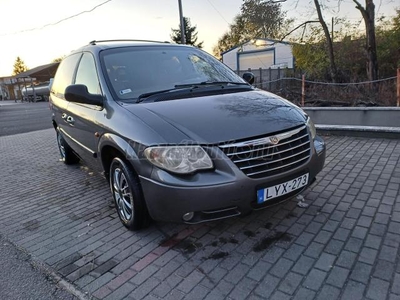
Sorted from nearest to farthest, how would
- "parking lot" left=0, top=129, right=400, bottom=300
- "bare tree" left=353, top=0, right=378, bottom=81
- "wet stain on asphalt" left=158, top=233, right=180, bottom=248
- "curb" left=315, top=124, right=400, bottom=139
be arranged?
"parking lot" left=0, top=129, right=400, bottom=300, "wet stain on asphalt" left=158, top=233, right=180, bottom=248, "curb" left=315, top=124, right=400, bottom=139, "bare tree" left=353, top=0, right=378, bottom=81

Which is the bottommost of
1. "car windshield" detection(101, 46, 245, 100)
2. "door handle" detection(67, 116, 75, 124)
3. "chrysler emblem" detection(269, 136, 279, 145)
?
"chrysler emblem" detection(269, 136, 279, 145)

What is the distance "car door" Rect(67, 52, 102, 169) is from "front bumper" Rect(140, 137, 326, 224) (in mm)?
1244

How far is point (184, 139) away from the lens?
88.4 inches

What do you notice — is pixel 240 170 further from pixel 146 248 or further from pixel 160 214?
pixel 146 248

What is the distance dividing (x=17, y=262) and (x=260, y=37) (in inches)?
626

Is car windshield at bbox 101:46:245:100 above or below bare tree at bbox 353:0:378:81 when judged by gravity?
below

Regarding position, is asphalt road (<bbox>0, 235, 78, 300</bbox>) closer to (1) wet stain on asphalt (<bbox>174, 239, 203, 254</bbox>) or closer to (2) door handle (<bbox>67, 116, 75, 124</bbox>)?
(1) wet stain on asphalt (<bbox>174, 239, 203, 254</bbox>)

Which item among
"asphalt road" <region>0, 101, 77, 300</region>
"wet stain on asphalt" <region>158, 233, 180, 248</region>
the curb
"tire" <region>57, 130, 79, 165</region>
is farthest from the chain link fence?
"asphalt road" <region>0, 101, 77, 300</region>

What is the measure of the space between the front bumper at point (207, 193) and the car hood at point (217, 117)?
0.27 m

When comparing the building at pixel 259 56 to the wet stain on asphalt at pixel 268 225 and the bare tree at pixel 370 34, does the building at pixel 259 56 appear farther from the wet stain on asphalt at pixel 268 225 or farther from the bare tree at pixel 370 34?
the wet stain on asphalt at pixel 268 225

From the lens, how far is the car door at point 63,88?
429 cm

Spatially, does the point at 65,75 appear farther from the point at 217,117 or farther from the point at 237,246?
the point at 237,246

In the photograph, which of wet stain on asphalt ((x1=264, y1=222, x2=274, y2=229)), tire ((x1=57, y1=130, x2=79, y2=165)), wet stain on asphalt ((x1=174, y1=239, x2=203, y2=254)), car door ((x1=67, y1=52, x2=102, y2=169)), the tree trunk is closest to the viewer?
wet stain on asphalt ((x1=174, y1=239, x2=203, y2=254))

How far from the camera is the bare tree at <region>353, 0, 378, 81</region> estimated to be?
1018cm
